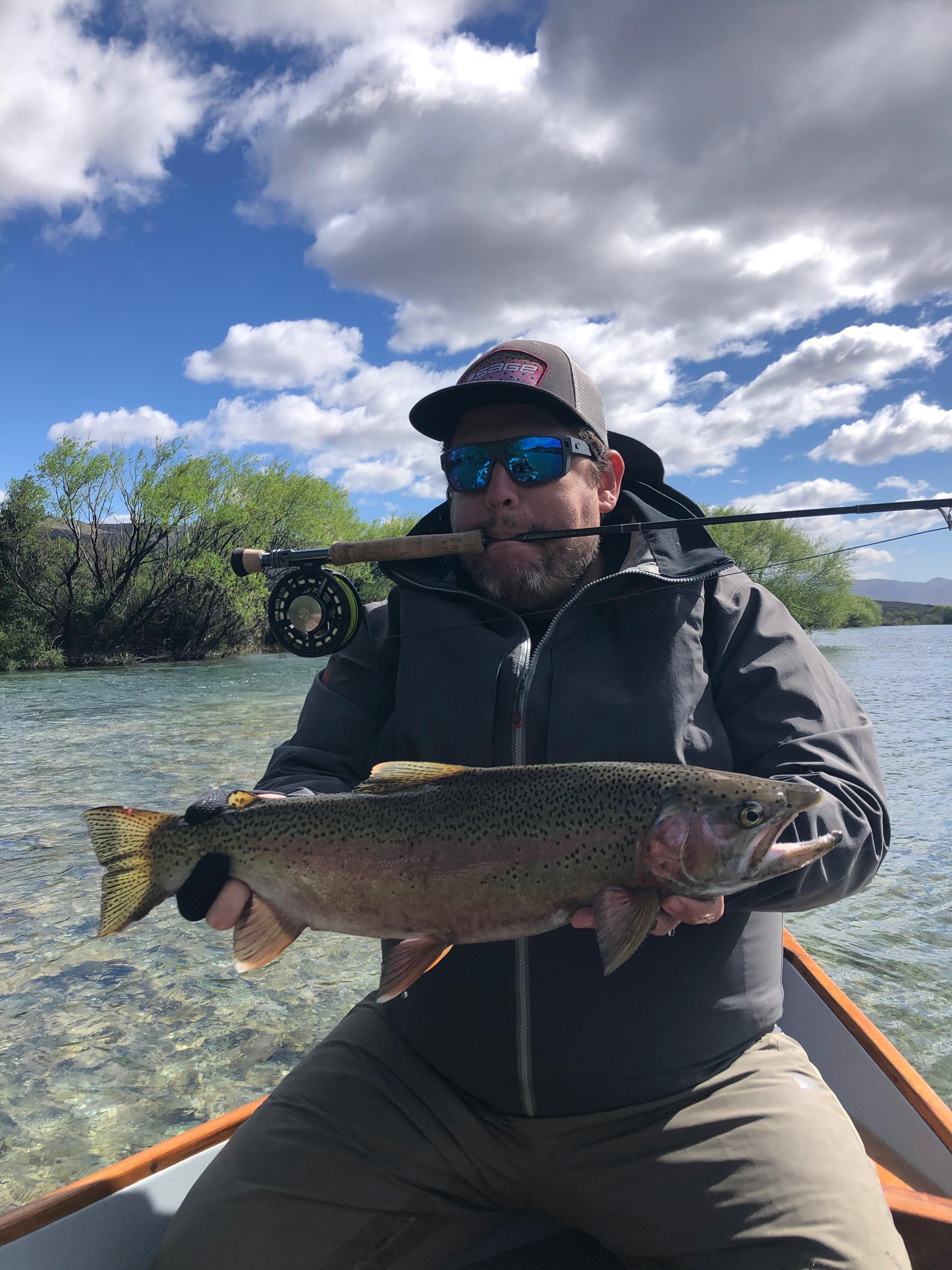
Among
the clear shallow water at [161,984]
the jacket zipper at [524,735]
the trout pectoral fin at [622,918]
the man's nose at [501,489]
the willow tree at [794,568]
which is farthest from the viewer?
the willow tree at [794,568]

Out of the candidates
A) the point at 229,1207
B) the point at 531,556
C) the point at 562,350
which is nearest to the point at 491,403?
the point at 562,350

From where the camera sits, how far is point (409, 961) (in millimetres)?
2219

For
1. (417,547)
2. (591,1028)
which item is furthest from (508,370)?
(591,1028)

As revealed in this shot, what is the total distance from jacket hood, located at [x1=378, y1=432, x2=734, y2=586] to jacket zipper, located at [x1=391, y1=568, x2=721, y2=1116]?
58 mm

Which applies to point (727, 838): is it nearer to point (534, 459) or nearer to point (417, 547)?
point (534, 459)

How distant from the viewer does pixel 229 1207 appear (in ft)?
7.28

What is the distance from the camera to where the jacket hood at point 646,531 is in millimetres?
2920

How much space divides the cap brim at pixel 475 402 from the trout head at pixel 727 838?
1721mm

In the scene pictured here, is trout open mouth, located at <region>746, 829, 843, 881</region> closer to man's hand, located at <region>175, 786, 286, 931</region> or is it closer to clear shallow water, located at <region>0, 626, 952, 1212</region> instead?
man's hand, located at <region>175, 786, 286, 931</region>

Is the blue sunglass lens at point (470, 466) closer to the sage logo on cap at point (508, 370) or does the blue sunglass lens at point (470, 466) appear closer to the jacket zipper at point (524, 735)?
the sage logo on cap at point (508, 370)

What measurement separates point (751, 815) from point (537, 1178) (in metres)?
1.30

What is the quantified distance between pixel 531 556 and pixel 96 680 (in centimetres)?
3015

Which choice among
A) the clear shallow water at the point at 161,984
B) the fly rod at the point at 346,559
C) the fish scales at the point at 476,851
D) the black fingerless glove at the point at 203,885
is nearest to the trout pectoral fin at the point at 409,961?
the fish scales at the point at 476,851

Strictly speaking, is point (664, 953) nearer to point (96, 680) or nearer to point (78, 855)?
point (78, 855)
